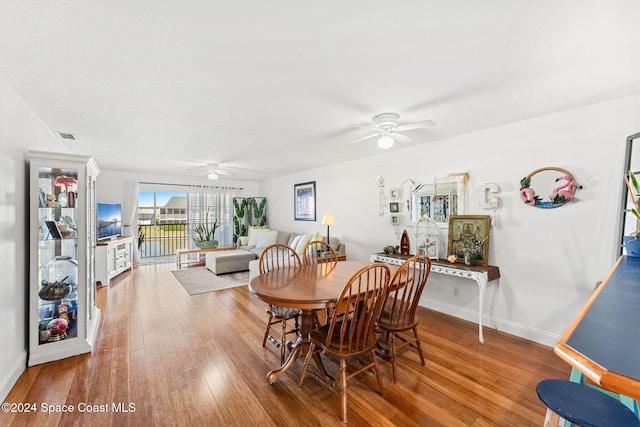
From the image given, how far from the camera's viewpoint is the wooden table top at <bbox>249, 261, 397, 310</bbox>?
6.02 feet

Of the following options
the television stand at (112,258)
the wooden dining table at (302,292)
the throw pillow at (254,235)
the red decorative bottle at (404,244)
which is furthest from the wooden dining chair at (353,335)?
the throw pillow at (254,235)

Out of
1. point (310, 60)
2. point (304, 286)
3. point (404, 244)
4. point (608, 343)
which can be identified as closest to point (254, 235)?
point (404, 244)

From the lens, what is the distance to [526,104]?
2.42m

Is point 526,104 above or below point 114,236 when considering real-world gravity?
above

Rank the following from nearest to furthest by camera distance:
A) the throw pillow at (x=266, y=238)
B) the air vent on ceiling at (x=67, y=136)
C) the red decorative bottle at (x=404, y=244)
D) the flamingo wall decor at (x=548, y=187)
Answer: the flamingo wall decor at (x=548, y=187) < the air vent on ceiling at (x=67, y=136) < the red decorative bottle at (x=404, y=244) < the throw pillow at (x=266, y=238)

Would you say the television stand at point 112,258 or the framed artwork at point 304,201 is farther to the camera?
the framed artwork at point 304,201

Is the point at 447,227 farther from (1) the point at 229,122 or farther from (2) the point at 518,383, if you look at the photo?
(1) the point at 229,122

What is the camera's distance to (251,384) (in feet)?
6.85

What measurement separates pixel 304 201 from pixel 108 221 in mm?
4078

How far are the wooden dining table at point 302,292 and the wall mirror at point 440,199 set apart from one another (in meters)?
1.60

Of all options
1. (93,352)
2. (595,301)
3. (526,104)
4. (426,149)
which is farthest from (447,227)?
(93,352)

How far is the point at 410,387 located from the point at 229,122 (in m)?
2.99

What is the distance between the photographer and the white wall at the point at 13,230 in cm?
195

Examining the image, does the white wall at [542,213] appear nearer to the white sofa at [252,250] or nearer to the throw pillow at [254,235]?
the white sofa at [252,250]
